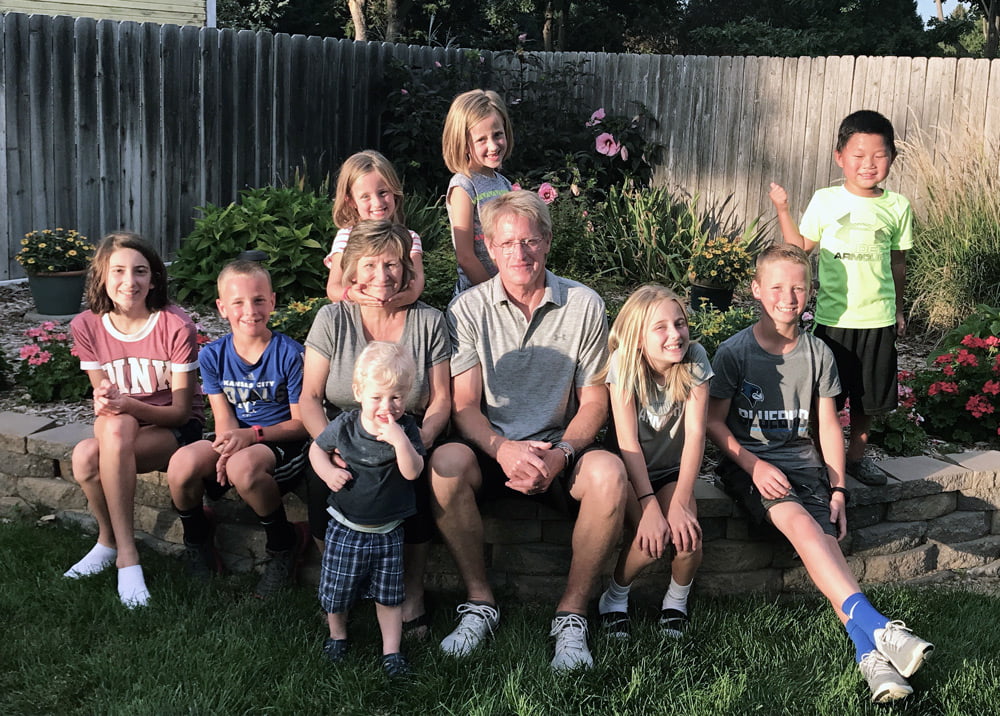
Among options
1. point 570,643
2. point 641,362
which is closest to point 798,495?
point 641,362

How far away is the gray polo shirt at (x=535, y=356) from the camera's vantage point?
3.11m

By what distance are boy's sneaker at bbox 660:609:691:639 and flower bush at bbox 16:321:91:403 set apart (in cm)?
276

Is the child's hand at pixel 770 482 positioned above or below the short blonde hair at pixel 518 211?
below

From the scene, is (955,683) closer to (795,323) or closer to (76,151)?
(795,323)

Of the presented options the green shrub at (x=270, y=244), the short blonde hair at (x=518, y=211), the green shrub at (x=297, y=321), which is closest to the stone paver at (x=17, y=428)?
the green shrub at (x=297, y=321)

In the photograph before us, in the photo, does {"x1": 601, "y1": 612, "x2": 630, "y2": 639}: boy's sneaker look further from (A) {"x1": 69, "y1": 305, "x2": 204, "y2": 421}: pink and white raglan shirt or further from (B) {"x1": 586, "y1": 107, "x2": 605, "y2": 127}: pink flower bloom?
(B) {"x1": 586, "y1": 107, "x2": 605, "y2": 127}: pink flower bloom

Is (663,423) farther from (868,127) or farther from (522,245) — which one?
(868,127)

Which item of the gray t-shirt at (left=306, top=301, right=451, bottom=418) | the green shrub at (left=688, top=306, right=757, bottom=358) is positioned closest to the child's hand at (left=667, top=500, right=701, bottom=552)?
the gray t-shirt at (left=306, top=301, right=451, bottom=418)

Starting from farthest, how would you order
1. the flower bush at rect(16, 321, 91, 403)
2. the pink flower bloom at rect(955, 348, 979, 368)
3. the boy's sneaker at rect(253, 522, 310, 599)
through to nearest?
the flower bush at rect(16, 321, 91, 403) < the pink flower bloom at rect(955, 348, 979, 368) < the boy's sneaker at rect(253, 522, 310, 599)

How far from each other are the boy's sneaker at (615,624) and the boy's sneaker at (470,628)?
1.11ft

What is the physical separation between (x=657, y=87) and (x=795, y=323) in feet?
20.9

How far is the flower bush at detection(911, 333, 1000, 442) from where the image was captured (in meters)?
4.04

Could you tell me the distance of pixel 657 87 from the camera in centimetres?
907

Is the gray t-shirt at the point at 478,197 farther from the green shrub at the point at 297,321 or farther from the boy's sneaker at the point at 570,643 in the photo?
the boy's sneaker at the point at 570,643
